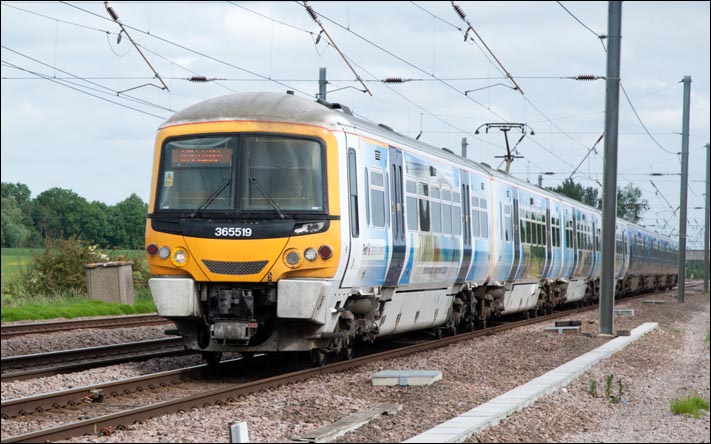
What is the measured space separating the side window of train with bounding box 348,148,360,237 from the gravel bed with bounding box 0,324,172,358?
548cm

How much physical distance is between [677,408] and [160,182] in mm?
6277

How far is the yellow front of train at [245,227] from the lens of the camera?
12.2 m

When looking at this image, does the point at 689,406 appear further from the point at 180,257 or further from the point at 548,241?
the point at 548,241

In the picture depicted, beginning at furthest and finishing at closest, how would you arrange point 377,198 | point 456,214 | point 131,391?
1. point 456,214
2. point 377,198
3. point 131,391

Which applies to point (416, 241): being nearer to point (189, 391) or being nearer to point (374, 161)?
point (374, 161)

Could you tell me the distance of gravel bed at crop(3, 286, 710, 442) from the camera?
8.83 meters

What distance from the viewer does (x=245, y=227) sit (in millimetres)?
12258

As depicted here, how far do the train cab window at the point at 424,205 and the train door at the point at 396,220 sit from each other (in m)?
0.95

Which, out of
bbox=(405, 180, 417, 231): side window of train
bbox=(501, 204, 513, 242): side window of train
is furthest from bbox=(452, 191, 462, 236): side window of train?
bbox=(501, 204, 513, 242): side window of train

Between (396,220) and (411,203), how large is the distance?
82 centimetres

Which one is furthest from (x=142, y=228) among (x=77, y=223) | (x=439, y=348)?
(x=439, y=348)

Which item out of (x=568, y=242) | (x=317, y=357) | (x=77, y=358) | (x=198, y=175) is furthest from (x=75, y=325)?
(x=568, y=242)

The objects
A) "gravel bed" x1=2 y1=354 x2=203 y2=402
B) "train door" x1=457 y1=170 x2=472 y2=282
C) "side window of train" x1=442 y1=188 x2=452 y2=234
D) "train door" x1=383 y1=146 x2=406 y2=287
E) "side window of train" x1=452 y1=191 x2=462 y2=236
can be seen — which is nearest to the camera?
"gravel bed" x1=2 y1=354 x2=203 y2=402

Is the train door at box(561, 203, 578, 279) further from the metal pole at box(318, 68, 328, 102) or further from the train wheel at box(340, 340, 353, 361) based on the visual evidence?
the train wheel at box(340, 340, 353, 361)
